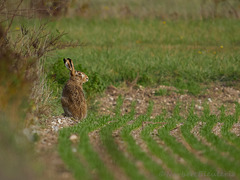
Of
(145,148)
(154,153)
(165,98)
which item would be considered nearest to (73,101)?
(145,148)

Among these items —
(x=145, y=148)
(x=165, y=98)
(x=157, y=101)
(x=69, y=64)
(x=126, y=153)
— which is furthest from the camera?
(x=165, y=98)

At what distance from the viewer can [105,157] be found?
19.2 feet

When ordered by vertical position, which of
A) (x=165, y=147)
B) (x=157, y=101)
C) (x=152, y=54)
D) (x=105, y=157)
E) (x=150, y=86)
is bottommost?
(x=157, y=101)

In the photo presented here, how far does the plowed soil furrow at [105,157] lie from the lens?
5231mm

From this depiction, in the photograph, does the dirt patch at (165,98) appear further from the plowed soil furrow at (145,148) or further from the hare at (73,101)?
the plowed soil furrow at (145,148)

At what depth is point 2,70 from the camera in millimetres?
6426

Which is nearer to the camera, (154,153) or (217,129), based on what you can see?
(154,153)

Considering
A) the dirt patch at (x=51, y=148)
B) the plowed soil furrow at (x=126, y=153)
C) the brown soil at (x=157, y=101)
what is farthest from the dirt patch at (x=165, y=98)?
the plowed soil furrow at (x=126, y=153)

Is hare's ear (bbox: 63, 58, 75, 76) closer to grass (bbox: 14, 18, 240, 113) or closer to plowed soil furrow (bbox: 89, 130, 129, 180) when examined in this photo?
grass (bbox: 14, 18, 240, 113)

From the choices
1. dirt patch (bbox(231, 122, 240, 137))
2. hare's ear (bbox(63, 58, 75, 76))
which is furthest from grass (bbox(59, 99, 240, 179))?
hare's ear (bbox(63, 58, 75, 76))

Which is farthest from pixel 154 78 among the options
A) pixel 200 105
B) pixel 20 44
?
pixel 20 44

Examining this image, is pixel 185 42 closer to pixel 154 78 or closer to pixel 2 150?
pixel 154 78

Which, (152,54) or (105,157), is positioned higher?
(152,54)

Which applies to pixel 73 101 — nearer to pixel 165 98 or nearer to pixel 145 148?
pixel 145 148
